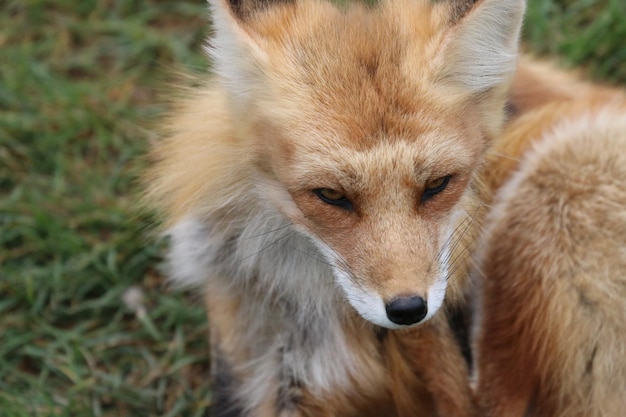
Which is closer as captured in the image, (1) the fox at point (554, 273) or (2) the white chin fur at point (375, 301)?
(2) the white chin fur at point (375, 301)

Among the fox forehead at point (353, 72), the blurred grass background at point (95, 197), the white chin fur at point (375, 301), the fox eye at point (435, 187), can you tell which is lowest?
the blurred grass background at point (95, 197)

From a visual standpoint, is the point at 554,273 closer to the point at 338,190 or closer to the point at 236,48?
the point at 338,190

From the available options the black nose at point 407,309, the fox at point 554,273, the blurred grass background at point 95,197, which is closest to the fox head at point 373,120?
the black nose at point 407,309

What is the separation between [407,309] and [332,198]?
1.40 feet

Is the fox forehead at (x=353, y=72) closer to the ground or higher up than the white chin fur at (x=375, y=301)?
higher up

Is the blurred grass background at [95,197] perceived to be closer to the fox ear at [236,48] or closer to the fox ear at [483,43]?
the fox ear at [236,48]

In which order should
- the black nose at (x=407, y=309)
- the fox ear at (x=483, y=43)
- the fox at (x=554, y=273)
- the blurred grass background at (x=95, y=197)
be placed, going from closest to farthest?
1. the black nose at (x=407, y=309)
2. the fox ear at (x=483, y=43)
3. the fox at (x=554, y=273)
4. the blurred grass background at (x=95, y=197)

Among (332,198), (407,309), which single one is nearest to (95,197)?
(332,198)

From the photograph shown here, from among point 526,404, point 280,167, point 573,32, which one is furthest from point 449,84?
point 573,32

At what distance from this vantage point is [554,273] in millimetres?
3338

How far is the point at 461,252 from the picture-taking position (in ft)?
11.0

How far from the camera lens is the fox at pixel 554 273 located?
3289 millimetres

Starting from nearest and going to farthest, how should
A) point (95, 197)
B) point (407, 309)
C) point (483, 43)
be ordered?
point (407, 309), point (483, 43), point (95, 197)

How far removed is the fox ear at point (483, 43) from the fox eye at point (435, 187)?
0.34m
